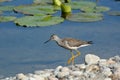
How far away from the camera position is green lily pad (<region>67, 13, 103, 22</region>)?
1223 centimetres

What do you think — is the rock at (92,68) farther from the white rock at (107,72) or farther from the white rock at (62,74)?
the white rock at (62,74)

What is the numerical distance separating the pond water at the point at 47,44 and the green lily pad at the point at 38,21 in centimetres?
11

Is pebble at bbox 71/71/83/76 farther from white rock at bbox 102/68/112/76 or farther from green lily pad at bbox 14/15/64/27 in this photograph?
green lily pad at bbox 14/15/64/27

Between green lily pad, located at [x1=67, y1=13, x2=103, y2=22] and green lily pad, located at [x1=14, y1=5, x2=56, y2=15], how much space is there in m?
0.71

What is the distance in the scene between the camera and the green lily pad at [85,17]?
12.2 metres

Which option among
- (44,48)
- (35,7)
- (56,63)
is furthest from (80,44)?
(35,7)

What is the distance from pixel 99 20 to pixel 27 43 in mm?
2373

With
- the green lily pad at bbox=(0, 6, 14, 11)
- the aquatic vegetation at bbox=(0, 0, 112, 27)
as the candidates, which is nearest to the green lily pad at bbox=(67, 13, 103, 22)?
the aquatic vegetation at bbox=(0, 0, 112, 27)

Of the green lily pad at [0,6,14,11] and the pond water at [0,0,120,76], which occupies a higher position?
the green lily pad at [0,6,14,11]

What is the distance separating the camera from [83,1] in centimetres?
1434

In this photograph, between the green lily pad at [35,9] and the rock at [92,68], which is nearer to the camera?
the rock at [92,68]

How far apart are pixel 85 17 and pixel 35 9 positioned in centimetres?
146

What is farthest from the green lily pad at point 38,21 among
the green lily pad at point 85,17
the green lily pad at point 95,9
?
the green lily pad at point 95,9

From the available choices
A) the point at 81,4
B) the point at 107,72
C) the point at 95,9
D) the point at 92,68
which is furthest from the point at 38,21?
the point at 107,72
